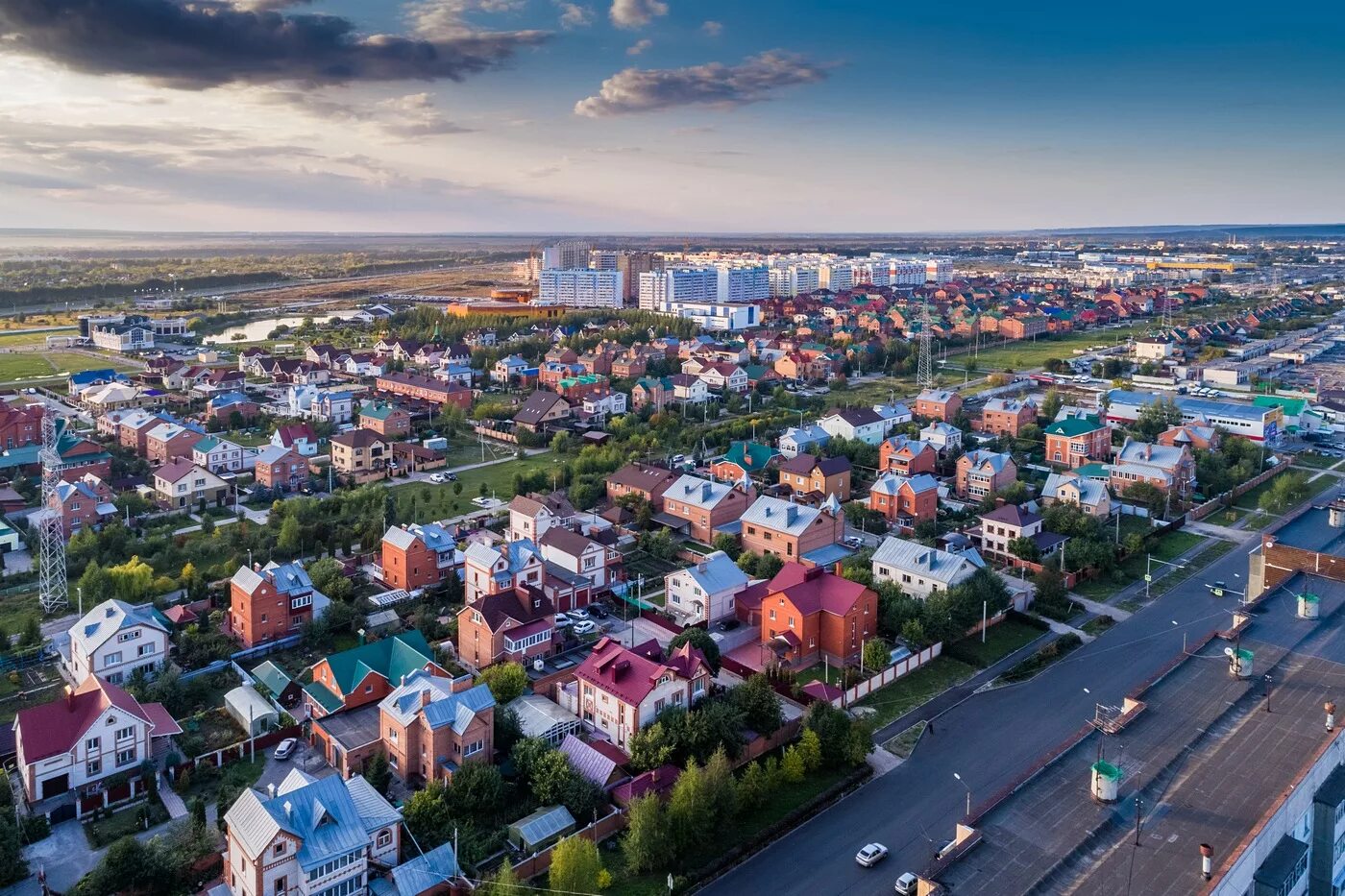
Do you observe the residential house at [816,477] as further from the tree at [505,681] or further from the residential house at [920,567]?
the tree at [505,681]

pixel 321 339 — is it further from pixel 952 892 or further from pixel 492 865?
pixel 952 892

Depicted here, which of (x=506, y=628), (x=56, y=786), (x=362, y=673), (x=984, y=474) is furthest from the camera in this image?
(x=984, y=474)

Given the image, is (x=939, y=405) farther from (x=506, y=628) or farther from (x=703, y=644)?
(x=506, y=628)

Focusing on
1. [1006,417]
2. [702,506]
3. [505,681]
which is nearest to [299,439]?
[702,506]

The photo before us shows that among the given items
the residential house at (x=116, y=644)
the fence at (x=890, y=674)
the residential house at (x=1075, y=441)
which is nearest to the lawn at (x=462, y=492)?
the residential house at (x=116, y=644)

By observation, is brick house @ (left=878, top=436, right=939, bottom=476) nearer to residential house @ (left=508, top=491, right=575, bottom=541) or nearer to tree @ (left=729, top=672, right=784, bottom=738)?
residential house @ (left=508, top=491, right=575, bottom=541)

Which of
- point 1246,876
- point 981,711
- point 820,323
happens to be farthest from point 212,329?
point 1246,876
